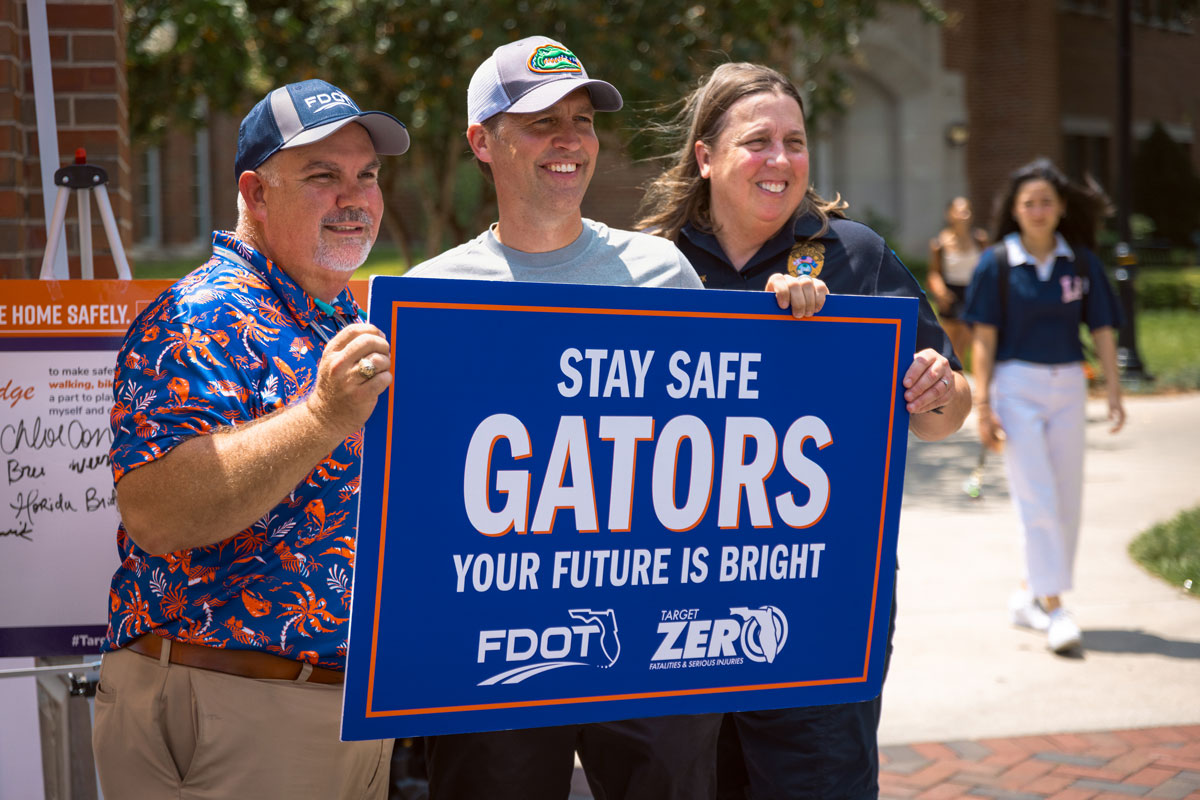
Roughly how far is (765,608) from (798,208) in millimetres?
1071

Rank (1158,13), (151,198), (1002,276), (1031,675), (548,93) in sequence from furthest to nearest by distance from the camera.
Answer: (1158,13)
(151,198)
(1002,276)
(1031,675)
(548,93)

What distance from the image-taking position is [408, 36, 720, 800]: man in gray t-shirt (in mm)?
2703

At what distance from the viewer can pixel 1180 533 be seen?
7.51m

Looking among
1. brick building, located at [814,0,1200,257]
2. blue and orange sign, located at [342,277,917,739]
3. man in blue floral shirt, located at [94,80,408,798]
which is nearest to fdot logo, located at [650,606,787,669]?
blue and orange sign, located at [342,277,917,739]

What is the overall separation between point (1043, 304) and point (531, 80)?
3.98m

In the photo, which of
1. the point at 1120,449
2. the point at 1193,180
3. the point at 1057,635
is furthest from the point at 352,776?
the point at 1193,180

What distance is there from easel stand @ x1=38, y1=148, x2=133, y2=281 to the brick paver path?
2998 mm

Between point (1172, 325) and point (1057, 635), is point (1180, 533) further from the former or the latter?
point (1172, 325)

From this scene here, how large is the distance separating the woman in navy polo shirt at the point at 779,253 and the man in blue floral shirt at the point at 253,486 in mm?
1014

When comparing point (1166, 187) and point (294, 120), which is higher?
point (1166, 187)

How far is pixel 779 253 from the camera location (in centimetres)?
314

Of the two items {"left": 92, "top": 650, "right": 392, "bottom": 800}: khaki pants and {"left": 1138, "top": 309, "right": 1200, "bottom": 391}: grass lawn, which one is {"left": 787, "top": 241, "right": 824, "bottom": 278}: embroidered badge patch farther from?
{"left": 1138, "top": 309, "right": 1200, "bottom": 391}: grass lawn

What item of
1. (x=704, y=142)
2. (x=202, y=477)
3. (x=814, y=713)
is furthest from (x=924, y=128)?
(x=202, y=477)
